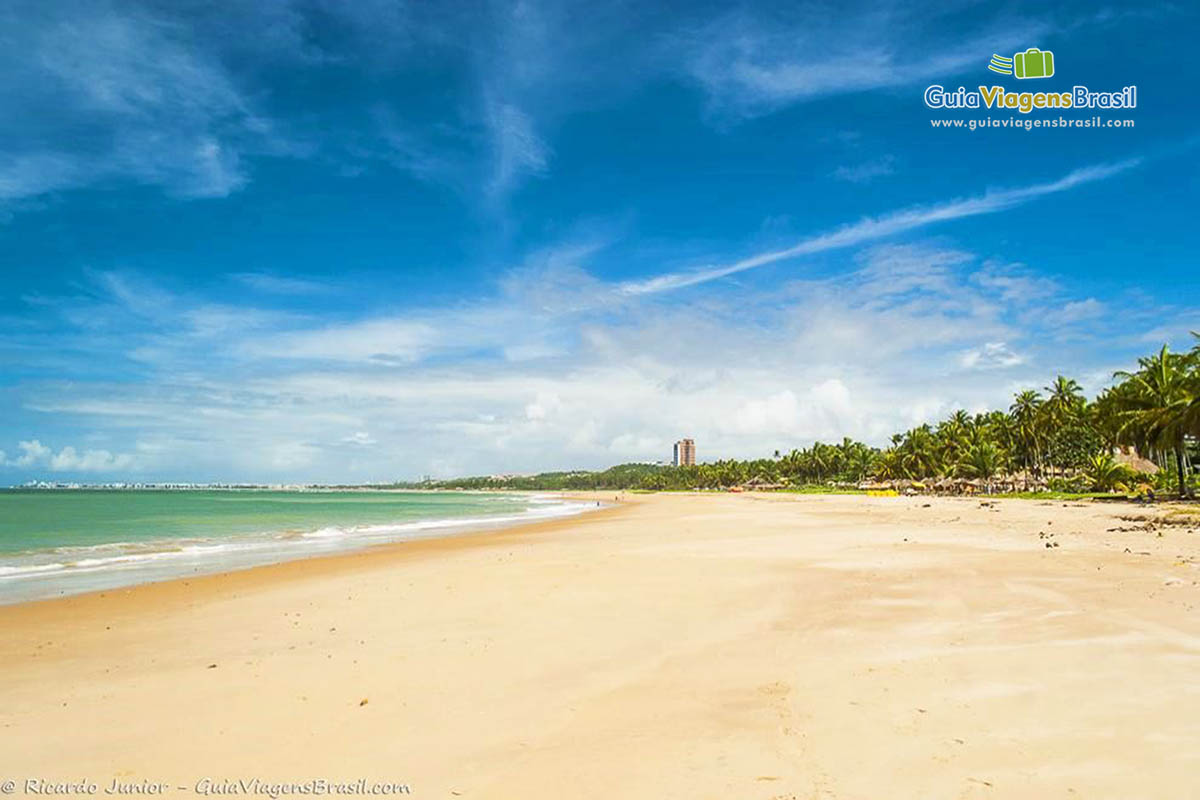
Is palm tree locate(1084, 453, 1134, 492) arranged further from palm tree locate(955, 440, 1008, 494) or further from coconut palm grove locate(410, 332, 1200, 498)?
palm tree locate(955, 440, 1008, 494)

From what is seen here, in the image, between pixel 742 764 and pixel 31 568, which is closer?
pixel 742 764

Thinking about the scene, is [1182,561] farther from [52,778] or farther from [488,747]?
[52,778]

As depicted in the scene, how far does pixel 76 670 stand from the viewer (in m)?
9.27

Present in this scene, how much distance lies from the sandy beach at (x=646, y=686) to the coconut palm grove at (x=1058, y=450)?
42555 mm

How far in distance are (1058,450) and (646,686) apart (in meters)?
99.0

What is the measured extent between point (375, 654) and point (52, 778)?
398 cm

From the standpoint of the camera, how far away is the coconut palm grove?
156ft

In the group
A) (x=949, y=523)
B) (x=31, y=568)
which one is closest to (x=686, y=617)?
(x=31, y=568)

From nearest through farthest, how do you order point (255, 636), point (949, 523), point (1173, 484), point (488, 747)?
point (488, 747), point (255, 636), point (949, 523), point (1173, 484)

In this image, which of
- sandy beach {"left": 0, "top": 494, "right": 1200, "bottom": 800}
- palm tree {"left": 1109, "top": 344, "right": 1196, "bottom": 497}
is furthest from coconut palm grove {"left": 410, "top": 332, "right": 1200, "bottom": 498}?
sandy beach {"left": 0, "top": 494, "right": 1200, "bottom": 800}

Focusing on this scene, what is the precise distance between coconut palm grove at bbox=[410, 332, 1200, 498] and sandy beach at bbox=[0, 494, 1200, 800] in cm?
4256

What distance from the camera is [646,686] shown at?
7562 mm

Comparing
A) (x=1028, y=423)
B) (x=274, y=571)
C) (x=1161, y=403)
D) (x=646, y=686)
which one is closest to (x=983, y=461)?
(x=1028, y=423)

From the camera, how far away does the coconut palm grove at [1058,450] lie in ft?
156
